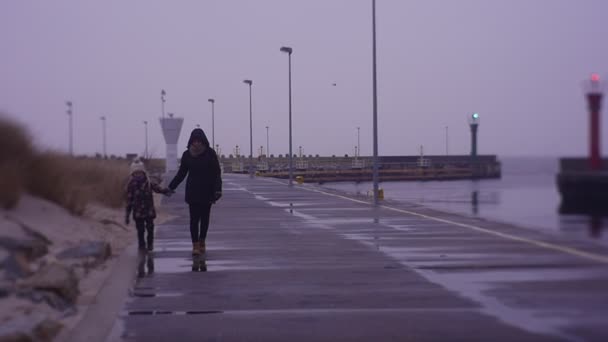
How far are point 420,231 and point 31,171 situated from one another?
7755 mm

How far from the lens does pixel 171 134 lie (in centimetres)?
4712

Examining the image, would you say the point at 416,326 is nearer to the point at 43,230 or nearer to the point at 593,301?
the point at 593,301

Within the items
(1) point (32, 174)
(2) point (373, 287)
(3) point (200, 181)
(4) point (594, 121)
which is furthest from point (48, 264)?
(4) point (594, 121)

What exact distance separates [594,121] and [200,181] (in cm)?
611

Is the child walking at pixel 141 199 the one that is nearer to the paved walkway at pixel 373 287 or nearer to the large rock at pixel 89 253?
the paved walkway at pixel 373 287

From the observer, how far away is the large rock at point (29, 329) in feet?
24.1

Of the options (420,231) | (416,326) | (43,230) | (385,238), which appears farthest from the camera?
(420,231)

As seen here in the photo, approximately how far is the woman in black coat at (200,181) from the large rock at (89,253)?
4.50 ft

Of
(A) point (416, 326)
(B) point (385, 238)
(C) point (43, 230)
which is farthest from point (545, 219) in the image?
(C) point (43, 230)

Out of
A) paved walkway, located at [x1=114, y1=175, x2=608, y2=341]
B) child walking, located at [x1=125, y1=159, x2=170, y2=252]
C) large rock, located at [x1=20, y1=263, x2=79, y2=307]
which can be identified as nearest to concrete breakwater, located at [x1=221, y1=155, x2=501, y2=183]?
paved walkway, located at [x1=114, y1=175, x2=608, y2=341]

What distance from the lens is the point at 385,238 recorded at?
16.0 m

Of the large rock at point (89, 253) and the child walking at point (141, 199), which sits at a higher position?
the child walking at point (141, 199)

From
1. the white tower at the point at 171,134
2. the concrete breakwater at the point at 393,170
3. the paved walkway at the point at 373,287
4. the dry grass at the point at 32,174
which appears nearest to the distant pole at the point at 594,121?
the paved walkway at the point at 373,287

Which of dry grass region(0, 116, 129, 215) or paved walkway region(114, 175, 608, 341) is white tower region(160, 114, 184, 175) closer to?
dry grass region(0, 116, 129, 215)
